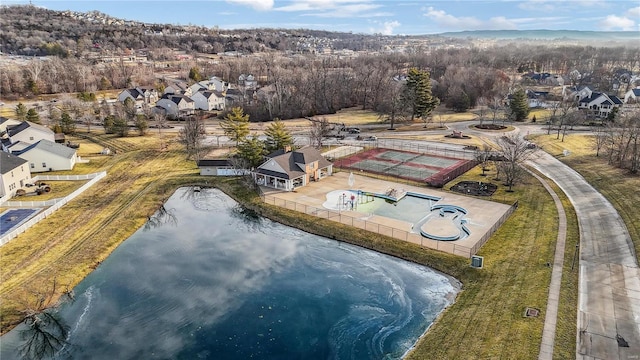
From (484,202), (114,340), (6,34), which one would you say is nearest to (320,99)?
(484,202)

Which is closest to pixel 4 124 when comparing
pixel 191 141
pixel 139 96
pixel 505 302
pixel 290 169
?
pixel 139 96

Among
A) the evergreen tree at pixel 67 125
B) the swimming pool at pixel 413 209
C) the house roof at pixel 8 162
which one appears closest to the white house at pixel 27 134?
the evergreen tree at pixel 67 125

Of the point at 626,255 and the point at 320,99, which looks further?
the point at 320,99

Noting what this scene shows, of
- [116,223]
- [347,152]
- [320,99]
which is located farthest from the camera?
[320,99]

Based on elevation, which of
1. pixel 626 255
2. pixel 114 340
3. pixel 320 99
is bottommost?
pixel 114 340

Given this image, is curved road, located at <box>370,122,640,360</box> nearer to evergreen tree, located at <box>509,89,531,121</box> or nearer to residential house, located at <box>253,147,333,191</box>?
residential house, located at <box>253,147,333,191</box>

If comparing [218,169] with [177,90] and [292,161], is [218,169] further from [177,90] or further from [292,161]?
[177,90]

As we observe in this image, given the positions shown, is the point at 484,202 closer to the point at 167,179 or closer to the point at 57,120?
the point at 167,179

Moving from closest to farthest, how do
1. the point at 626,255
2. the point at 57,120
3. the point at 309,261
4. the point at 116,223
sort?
the point at 626,255
the point at 309,261
the point at 116,223
the point at 57,120
